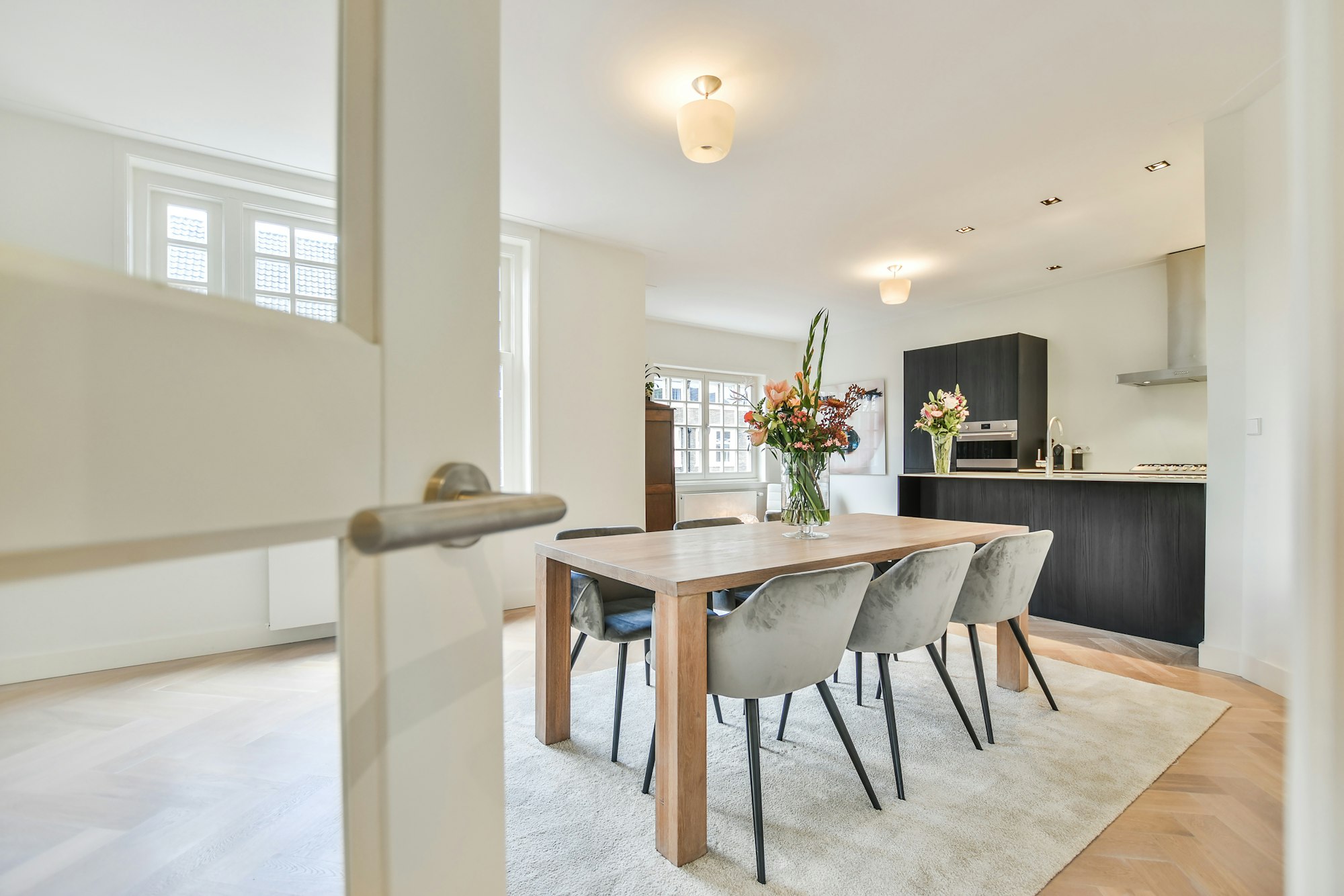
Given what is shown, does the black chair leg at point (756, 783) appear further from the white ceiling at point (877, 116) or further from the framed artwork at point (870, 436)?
the framed artwork at point (870, 436)

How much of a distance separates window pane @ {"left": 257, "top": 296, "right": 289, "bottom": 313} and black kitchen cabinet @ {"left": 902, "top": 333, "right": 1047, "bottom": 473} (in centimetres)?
640

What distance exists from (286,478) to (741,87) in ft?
9.99

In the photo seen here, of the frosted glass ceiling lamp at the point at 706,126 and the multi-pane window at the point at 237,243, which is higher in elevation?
the frosted glass ceiling lamp at the point at 706,126

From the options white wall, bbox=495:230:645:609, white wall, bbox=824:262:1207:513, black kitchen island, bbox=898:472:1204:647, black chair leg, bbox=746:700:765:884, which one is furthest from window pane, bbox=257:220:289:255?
white wall, bbox=824:262:1207:513

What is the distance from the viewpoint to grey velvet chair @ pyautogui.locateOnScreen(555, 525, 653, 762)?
222 cm

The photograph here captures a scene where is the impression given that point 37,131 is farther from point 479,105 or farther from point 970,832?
point 970,832

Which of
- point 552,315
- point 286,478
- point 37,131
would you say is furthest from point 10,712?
point 552,315

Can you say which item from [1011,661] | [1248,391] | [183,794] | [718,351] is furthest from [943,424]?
[183,794]

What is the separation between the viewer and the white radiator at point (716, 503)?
741 centimetres

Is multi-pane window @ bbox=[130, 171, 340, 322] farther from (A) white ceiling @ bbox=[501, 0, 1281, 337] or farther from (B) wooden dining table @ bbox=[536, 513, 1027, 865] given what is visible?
(A) white ceiling @ bbox=[501, 0, 1281, 337]

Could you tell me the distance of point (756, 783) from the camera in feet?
5.41

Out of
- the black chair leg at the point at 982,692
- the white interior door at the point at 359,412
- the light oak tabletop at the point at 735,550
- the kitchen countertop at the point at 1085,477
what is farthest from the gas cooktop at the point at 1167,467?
Result: the white interior door at the point at 359,412

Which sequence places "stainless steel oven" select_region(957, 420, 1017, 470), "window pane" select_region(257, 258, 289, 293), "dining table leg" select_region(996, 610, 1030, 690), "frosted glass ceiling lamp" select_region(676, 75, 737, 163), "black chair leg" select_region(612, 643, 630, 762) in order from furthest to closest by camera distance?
"stainless steel oven" select_region(957, 420, 1017, 470) → "dining table leg" select_region(996, 610, 1030, 690) → "frosted glass ceiling lamp" select_region(676, 75, 737, 163) → "black chair leg" select_region(612, 643, 630, 762) → "window pane" select_region(257, 258, 289, 293)

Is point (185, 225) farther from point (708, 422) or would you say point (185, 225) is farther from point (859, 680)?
point (708, 422)
